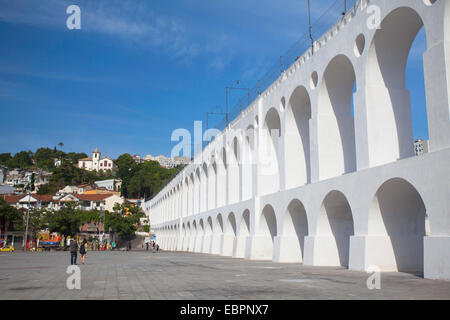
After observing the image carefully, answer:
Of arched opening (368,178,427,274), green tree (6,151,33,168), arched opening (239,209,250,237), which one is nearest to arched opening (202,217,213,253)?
arched opening (239,209,250,237)

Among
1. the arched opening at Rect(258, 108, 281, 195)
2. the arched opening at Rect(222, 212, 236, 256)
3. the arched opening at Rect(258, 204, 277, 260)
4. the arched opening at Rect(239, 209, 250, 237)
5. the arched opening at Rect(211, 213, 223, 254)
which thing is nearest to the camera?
the arched opening at Rect(258, 204, 277, 260)

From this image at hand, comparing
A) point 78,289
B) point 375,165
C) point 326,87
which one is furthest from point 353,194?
point 78,289

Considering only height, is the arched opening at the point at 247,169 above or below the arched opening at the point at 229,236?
above

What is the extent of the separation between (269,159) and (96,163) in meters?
156

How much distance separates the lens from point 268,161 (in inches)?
974

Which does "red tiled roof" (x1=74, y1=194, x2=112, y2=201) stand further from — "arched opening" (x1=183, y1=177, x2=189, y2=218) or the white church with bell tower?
the white church with bell tower

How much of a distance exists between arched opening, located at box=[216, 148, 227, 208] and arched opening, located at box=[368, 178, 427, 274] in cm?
2026

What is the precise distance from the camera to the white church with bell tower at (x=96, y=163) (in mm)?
168750

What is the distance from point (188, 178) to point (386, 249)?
3634cm

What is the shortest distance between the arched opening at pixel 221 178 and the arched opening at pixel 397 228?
20.3m

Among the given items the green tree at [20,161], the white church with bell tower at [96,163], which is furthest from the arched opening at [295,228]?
the green tree at [20,161]

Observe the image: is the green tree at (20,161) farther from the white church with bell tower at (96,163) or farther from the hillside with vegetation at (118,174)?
the white church with bell tower at (96,163)

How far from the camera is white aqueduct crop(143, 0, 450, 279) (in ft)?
37.1

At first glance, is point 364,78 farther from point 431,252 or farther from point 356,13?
point 431,252
